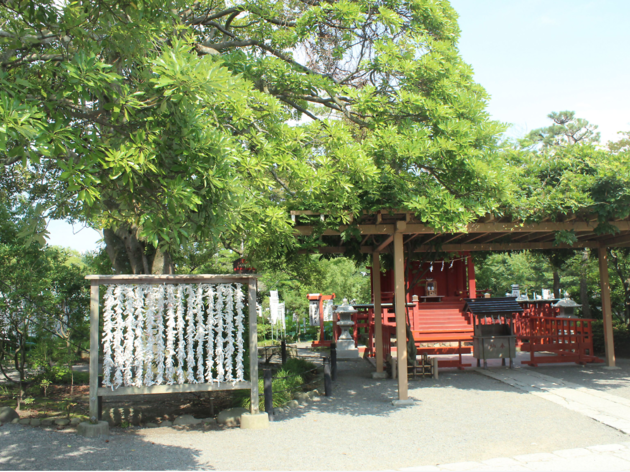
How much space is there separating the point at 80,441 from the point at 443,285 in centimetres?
1475

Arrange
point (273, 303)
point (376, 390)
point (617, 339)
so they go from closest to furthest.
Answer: point (376, 390) → point (617, 339) → point (273, 303)

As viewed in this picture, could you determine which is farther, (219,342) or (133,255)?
(133,255)

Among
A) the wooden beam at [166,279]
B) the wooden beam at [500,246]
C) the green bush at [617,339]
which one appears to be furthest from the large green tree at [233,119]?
the green bush at [617,339]

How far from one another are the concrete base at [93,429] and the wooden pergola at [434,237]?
367 cm

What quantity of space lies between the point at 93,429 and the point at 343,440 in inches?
124

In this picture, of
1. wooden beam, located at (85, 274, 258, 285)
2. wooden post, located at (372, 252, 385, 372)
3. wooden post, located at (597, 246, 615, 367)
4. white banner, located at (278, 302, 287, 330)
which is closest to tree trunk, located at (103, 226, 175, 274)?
wooden beam, located at (85, 274, 258, 285)

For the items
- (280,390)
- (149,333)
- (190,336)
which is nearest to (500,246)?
(280,390)

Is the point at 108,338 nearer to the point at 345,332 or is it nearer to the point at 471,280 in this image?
the point at 345,332

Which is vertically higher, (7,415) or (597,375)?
(7,415)

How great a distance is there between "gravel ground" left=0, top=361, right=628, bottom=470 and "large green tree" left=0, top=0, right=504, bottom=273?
92.7 inches

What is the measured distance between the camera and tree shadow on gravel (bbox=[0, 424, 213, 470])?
4859 millimetres

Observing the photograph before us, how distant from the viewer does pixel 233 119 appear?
229 inches

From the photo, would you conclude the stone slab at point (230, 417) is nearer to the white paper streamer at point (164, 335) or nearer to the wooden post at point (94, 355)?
the white paper streamer at point (164, 335)

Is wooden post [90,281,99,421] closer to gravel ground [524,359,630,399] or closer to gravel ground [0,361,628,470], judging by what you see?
gravel ground [0,361,628,470]
